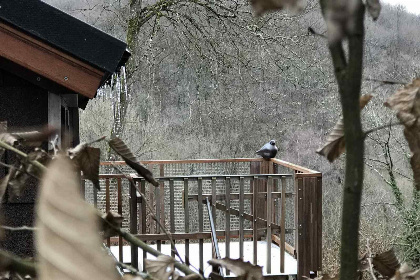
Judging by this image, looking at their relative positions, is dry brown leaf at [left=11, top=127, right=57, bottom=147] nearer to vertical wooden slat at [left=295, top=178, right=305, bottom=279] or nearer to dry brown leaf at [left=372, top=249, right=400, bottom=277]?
dry brown leaf at [left=372, top=249, right=400, bottom=277]

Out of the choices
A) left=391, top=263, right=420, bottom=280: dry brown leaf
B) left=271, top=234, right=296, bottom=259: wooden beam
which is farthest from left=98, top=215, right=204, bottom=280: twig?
left=271, top=234, right=296, bottom=259: wooden beam

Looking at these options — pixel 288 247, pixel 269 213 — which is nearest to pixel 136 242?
pixel 269 213

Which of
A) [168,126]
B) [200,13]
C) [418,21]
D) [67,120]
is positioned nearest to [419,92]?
[67,120]

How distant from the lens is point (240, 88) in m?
15.1

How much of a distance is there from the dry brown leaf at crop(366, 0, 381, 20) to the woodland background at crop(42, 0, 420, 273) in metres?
9.95

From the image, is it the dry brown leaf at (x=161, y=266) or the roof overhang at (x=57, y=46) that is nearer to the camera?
the dry brown leaf at (x=161, y=266)

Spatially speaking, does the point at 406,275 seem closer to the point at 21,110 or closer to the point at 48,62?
the point at 48,62

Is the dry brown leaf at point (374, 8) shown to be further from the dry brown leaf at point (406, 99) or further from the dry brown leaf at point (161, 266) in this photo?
the dry brown leaf at point (161, 266)

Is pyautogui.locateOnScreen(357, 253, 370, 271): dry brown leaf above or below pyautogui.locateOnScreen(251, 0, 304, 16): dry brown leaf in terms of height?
below

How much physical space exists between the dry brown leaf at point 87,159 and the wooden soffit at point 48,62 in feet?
6.89

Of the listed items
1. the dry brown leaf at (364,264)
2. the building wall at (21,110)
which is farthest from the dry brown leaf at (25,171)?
the building wall at (21,110)

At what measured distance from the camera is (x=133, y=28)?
1294 cm

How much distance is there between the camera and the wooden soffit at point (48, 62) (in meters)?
2.75

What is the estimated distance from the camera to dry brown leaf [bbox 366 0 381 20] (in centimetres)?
39
